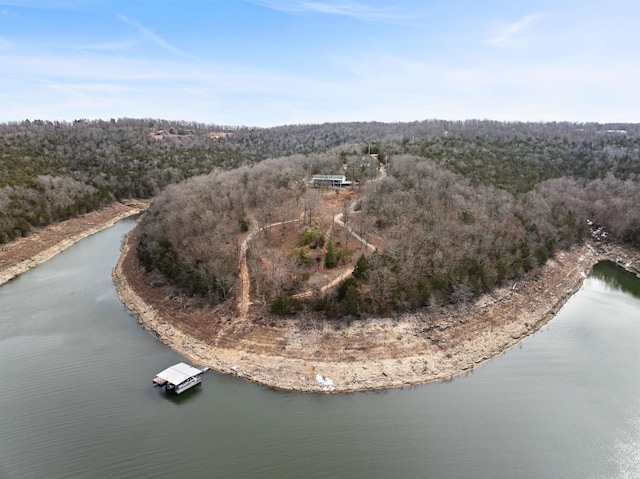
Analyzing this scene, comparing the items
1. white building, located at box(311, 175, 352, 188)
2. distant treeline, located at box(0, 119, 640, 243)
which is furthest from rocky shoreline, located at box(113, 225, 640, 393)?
white building, located at box(311, 175, 352, 188)

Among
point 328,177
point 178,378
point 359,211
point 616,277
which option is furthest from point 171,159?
point 616,277

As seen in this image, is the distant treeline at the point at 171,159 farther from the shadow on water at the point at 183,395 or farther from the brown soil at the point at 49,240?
the shadow on water at the point at 183,395

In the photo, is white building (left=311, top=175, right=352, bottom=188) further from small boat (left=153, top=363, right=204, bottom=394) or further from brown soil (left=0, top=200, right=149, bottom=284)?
brown soil (left=0, top=200, right=149, bottom=284)

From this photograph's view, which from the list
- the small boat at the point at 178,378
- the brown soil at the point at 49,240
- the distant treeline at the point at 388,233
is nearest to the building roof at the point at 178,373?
the small boat at the point at 178,378

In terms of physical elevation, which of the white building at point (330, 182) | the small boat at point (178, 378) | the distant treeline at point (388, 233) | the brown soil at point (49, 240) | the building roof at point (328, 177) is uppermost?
the building roof at point (328, 177)

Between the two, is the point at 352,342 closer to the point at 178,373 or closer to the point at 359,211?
the point at 178,373

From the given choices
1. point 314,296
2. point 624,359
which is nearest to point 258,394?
point 314,296
